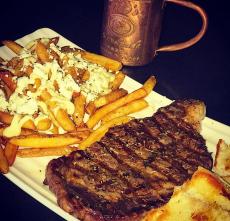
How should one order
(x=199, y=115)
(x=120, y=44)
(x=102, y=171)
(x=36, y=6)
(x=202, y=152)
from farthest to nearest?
(x=36, y=6) → (x=120, y=44) → (x=199, y=115) → (x=202, y=152) → (x=102, y=171)

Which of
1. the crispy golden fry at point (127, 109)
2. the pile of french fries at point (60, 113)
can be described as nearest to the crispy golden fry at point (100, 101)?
the pile of french fries at point (60, 113)

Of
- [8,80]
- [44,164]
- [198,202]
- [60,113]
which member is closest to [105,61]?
[60,113]

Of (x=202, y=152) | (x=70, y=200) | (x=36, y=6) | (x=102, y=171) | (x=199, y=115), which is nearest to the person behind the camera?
(x=70, y=200)

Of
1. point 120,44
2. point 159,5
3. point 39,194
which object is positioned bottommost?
point 39,194

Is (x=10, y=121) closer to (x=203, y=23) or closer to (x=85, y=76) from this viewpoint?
(x=85, y=76)

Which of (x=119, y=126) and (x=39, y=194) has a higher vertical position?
(x=119, y=126)

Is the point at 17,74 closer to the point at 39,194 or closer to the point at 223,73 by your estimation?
the point at 39,194

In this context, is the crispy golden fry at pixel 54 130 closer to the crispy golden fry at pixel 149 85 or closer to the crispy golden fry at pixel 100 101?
the crispy golden fry at pixel 100 101

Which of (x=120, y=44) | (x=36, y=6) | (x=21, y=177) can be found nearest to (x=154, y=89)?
(x=120, y=44)
